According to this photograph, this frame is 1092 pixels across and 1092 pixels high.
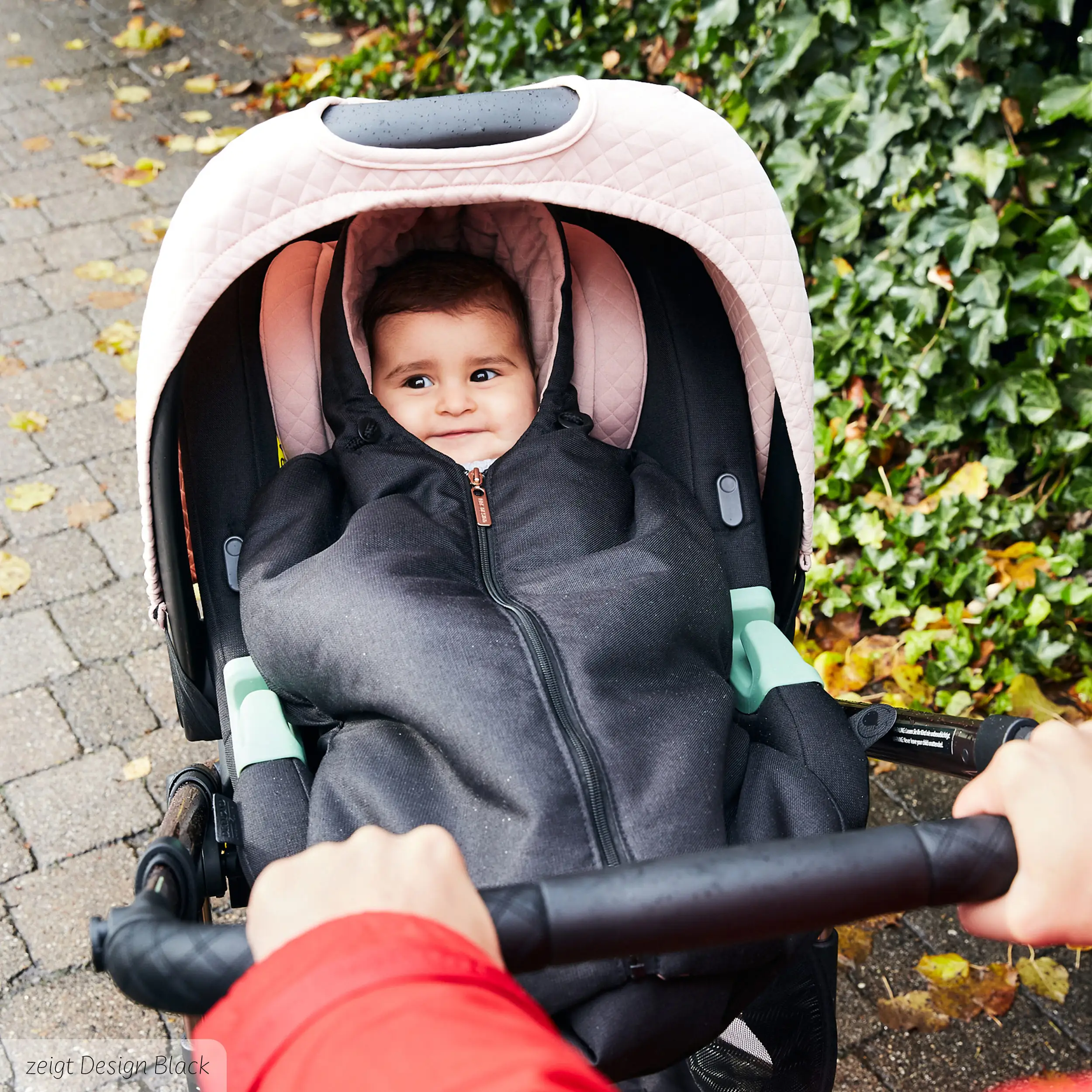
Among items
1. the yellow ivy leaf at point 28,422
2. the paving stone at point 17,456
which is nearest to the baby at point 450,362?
the paving stone at point 17,456

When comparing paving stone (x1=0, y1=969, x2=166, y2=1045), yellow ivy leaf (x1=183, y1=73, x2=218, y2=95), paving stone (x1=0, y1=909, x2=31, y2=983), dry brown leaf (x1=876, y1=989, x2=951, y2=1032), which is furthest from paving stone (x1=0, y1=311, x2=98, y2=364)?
dry brown leaf (x1=876, y1=989, x2=951, y2=1032)

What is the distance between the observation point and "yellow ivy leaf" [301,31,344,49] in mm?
5293

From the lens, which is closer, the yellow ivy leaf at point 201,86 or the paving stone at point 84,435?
the paving stone at point 84,435

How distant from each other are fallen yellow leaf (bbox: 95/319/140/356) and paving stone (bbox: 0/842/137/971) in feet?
6.04

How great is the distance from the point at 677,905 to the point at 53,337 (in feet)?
11.0

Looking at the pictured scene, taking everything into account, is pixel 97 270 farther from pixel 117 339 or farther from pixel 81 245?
pixel 117 339

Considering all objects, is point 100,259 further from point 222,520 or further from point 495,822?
point 495,822

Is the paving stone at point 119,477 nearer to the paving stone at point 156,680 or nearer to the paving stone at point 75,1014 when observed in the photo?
the paving stone at point 156,680

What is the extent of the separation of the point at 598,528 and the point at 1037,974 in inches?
49.0

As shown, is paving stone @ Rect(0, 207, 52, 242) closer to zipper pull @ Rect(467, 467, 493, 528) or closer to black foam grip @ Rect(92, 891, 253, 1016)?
zipper pull @ Rect(467, 467, 493, 528)

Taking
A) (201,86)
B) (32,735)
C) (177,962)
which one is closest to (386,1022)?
(177,962)

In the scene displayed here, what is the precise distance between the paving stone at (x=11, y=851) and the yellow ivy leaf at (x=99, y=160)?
3.00 meters

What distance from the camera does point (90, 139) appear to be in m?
4.73

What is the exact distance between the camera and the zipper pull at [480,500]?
1.80 meters
